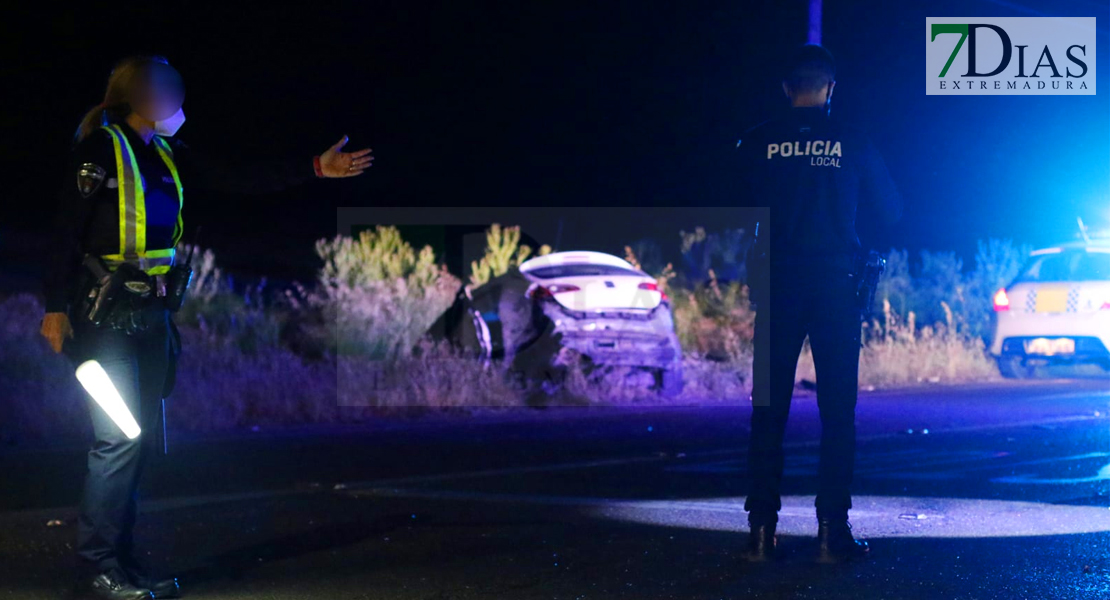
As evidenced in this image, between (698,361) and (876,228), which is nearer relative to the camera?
(876,228)

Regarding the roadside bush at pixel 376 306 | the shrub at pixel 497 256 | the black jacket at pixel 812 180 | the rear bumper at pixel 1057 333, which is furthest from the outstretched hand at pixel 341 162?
the shrub at pixel 497 256

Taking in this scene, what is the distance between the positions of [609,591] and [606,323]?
315 inches

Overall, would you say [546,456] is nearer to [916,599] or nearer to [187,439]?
[187,439]

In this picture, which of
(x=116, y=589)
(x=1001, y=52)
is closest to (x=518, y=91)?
(x=1001, y=52)

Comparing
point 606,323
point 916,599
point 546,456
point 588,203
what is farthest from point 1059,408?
point 588,203

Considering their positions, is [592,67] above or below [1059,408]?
above

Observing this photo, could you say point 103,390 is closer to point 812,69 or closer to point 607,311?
point 812,69

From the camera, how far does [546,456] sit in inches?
355

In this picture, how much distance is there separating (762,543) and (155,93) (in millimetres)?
2800

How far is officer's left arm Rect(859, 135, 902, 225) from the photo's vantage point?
5371mm

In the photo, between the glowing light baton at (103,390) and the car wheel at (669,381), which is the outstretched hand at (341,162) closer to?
the glowing light baton at (103,390)

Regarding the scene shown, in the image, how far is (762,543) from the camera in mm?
5305

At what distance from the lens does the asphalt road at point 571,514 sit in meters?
4.98

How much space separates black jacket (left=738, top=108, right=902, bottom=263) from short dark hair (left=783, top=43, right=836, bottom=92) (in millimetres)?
98
